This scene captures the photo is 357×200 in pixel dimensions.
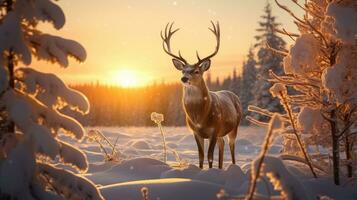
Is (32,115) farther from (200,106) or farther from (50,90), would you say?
(200,106)

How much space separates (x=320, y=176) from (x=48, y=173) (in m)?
4.13

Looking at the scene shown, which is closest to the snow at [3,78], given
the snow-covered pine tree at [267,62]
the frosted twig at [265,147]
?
the frosted twig at [265,147]

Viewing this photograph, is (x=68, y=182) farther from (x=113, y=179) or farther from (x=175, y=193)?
(x=113, y=179)

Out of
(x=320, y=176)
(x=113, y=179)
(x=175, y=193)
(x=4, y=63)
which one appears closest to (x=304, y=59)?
(x=320, y=176)

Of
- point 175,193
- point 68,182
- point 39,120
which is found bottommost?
point 175,193

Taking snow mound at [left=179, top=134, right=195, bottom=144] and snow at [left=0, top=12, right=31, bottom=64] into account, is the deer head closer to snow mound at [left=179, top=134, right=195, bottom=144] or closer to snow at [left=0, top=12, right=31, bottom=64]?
snow at [left=0, top=12, right=31, bottom=64]

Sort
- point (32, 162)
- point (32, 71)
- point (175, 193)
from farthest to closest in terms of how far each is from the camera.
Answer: point (175, 193) < point (32, 71) < point (32, 162)

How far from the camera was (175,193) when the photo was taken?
191 inches

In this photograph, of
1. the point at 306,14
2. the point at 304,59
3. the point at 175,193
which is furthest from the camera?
the point at 306,14

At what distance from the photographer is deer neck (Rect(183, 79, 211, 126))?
27.9ft

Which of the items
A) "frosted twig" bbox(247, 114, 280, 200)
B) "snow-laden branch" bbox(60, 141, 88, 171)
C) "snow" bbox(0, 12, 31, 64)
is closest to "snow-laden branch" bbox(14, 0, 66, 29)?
"snow" bbox(0, 12, 31, 64)

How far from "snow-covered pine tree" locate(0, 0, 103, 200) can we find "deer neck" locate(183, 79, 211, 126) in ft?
15.7

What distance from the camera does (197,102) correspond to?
8555mm

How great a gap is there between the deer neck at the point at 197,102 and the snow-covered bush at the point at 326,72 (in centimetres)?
213
